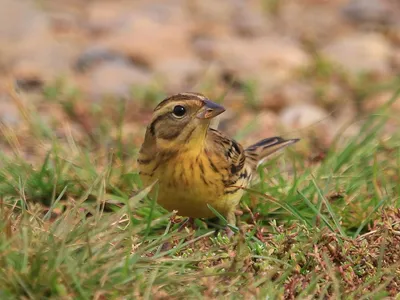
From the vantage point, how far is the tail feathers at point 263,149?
6.00 metres

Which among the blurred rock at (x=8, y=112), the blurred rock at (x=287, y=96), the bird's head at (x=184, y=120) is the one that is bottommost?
the blurred rock at (x=287, y=96)

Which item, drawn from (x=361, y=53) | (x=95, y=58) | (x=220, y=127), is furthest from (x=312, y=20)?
(x=220, y=127)

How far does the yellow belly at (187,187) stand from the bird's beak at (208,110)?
0.76 ft

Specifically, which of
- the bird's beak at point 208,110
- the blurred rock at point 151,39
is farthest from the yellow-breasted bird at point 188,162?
the blurred rock at point 151,39

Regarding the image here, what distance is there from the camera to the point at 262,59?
9883 millimetres

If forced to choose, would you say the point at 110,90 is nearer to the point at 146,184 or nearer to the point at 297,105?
the point at 297,105

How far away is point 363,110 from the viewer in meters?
8.66

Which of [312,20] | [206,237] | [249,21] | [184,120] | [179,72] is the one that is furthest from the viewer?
[312,20]

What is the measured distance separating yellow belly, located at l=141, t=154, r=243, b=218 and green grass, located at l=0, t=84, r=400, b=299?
0.12 meters

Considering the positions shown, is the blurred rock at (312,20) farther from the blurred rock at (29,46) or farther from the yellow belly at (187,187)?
the yellow belly at (187,187)

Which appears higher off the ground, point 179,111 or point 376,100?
point 179,111

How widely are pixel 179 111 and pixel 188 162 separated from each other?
29 cm

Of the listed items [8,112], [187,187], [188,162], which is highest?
[188,162]

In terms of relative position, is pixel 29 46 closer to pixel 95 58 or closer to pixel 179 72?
pixel 95 58
